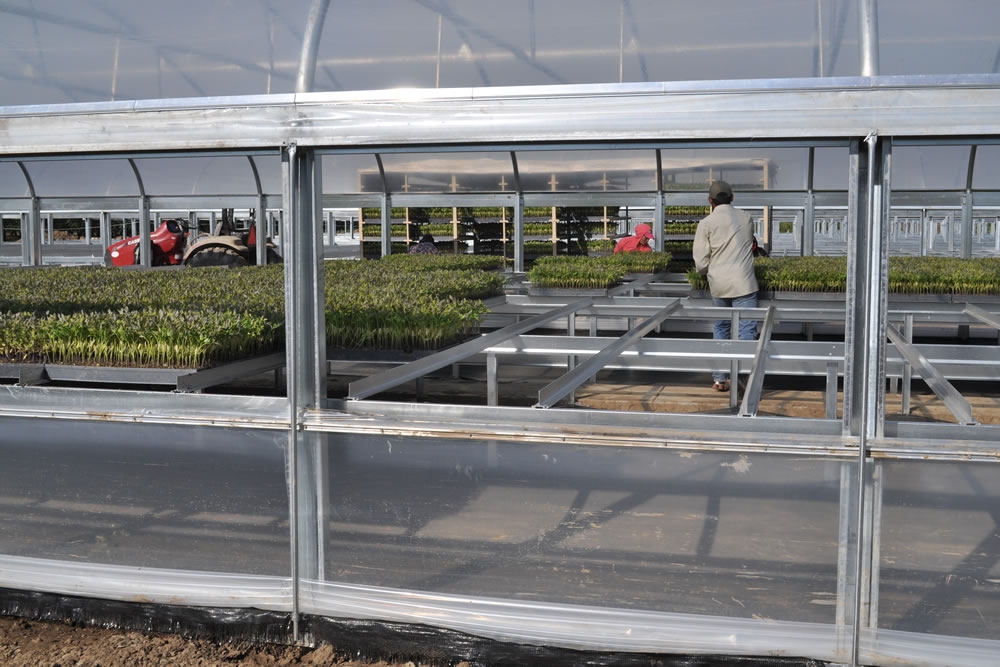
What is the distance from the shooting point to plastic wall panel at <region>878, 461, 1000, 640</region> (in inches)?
123

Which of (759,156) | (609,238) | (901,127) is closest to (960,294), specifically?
(759,156)

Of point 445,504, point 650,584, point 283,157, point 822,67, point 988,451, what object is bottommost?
point 650,584

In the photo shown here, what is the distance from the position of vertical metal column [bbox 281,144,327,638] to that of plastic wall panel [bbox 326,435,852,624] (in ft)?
0.23

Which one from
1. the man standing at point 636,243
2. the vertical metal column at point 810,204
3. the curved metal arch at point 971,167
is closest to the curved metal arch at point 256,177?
the man standing at point 636,243

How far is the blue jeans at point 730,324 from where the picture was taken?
25.4ft

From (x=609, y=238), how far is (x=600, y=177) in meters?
5.23

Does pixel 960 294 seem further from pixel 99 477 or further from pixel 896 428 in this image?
pixel 99 477

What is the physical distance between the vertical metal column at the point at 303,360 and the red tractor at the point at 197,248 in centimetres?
1066

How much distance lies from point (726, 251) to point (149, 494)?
17.0 ft

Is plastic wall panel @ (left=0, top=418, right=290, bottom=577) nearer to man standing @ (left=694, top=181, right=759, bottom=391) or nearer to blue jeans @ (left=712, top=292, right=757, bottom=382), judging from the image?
man standing @ (left=694, top=181, right=759, bottom=391)

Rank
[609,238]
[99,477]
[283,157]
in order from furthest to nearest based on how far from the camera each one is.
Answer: [609,238], [99,477], [283,157]

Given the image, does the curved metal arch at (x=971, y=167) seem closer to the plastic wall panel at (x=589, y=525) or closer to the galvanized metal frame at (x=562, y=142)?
the galvanized metal frame at (x=562, y=142)

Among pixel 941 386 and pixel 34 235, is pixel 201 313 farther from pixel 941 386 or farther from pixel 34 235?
pixel 34 235

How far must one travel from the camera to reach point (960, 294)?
8297 mm
